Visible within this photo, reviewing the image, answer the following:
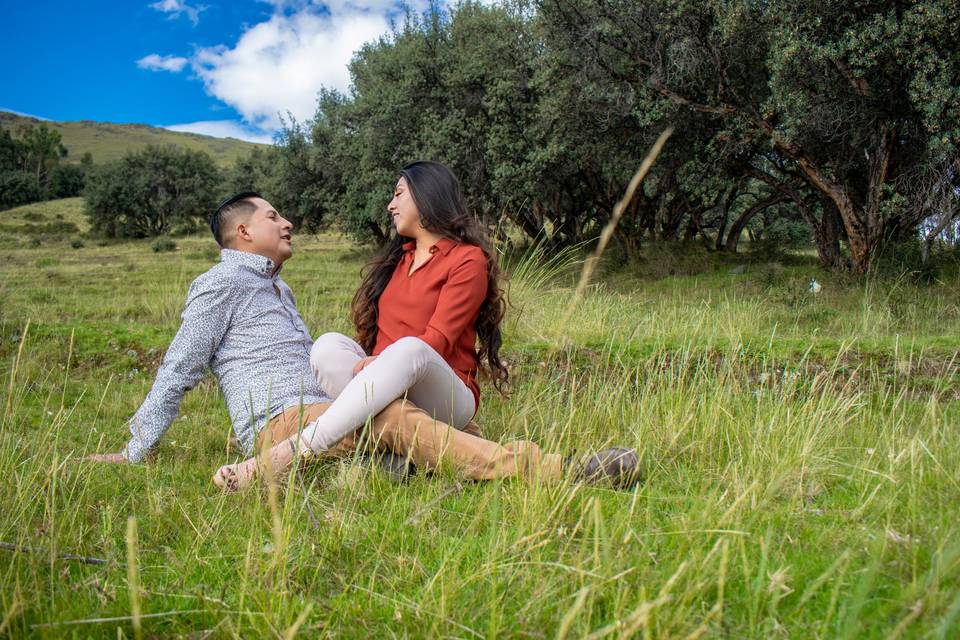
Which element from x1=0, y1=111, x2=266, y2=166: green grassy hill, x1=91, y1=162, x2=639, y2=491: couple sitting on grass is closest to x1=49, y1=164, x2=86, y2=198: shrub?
x1=0, y1=111, x2=266, y2=166: green grassy hill

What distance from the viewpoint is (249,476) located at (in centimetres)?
253

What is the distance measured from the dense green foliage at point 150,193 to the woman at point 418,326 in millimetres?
42558

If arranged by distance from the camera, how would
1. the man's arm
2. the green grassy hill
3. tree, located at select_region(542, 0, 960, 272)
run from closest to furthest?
the man's arm < tree, located at select_region(542, 0, 960, 272) < the green grassy hill

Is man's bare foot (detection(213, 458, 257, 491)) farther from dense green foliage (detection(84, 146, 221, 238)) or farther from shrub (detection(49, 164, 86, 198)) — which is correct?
shrub (detection(49, 164, 86, 198))

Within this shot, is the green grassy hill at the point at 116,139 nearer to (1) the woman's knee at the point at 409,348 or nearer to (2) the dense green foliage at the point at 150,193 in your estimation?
(2) the dense green foliage at the point at 150,193

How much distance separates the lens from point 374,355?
3215 millimetres

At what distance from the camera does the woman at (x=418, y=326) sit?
102 inches

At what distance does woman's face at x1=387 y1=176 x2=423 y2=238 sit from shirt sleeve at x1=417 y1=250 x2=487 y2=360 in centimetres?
38

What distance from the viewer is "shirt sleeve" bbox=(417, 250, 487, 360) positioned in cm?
303

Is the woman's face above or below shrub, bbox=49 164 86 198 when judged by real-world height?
below

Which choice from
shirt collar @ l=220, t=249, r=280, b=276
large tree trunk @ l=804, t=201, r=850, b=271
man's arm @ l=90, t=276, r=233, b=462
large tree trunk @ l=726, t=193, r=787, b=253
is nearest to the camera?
man's arm @ l=90, t=276, r=233, b=462

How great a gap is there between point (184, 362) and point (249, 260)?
1.88 ft

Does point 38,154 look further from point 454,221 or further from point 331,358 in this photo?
point 331,358

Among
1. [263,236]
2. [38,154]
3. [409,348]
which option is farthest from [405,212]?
[38,154]
